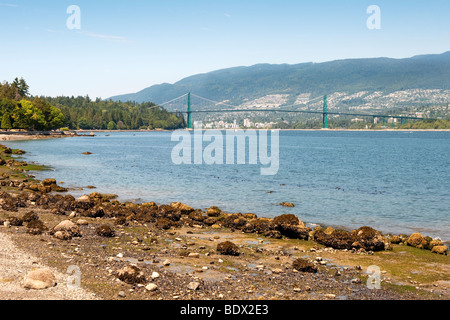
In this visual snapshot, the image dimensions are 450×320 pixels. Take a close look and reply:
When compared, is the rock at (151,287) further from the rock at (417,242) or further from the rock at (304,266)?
the rock at (417,242)

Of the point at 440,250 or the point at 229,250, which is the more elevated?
the point at 229,250

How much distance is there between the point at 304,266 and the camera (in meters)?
15.1

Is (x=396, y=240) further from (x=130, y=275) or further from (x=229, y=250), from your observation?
(x=130, y=275)

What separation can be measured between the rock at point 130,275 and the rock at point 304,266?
5676 mm

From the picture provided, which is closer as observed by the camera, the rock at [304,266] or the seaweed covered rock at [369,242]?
the rock at [304,266]

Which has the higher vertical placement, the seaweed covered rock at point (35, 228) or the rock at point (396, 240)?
the seaweed covered rock at point (35, 228)

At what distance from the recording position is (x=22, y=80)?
16875 cm

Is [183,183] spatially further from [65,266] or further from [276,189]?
[65,266]

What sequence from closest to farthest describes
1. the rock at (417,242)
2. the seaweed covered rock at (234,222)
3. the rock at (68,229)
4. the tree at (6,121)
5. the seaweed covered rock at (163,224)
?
1. the rock at (68,229)
2. the rock at (417,242)
3. the seaweed covered rock at (163,224)
4. the seaweed covered rock at (234,222)
5. the tree at (6,121)

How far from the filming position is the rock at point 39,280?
11242 mm

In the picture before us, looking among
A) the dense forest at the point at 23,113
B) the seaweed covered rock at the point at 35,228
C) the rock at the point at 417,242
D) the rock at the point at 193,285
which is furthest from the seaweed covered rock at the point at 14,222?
the dense forest at the point at 23,113

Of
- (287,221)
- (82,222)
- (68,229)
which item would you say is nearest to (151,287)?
(68,229)

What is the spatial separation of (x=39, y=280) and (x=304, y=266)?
873 cm
